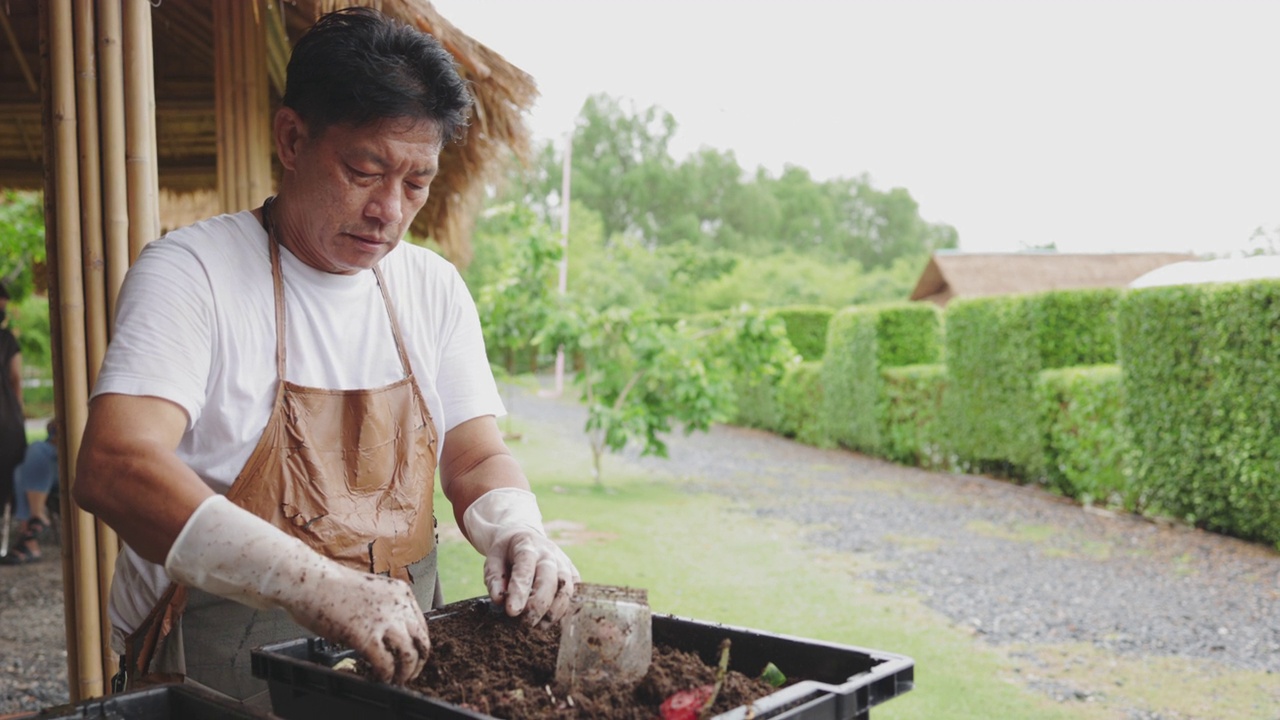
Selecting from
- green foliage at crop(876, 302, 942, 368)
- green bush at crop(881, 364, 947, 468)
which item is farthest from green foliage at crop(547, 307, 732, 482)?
green foliage at crop(876, 302, 942, 368)

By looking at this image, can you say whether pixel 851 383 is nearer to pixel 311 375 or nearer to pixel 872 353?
pixel 872 353

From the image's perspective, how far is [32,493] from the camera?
653 centimetres

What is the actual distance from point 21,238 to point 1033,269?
60.6 ft

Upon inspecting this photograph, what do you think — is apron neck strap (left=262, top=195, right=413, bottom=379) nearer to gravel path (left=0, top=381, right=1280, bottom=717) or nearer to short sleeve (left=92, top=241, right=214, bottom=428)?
short sleeve (left=92, top=241, right=214, bottom=428)

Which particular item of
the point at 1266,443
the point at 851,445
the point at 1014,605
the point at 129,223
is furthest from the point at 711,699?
the point at 851,445

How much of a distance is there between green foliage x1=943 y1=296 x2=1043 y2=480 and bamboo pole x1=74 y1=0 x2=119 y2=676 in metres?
8.75

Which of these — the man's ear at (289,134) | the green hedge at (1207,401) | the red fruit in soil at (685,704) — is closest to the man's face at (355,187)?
the man's ear at (289,134)

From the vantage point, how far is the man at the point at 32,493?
6422 mm

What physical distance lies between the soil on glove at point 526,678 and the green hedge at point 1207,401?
261 inches

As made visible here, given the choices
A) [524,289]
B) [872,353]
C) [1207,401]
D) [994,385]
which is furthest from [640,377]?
[872,353]

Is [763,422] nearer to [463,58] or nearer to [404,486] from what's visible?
[463,58]

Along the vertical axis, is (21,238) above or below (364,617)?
above

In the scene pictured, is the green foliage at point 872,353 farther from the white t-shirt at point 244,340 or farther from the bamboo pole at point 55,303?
the white t-shirt at point 244,340

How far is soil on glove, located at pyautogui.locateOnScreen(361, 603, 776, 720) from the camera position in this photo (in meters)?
1.33
